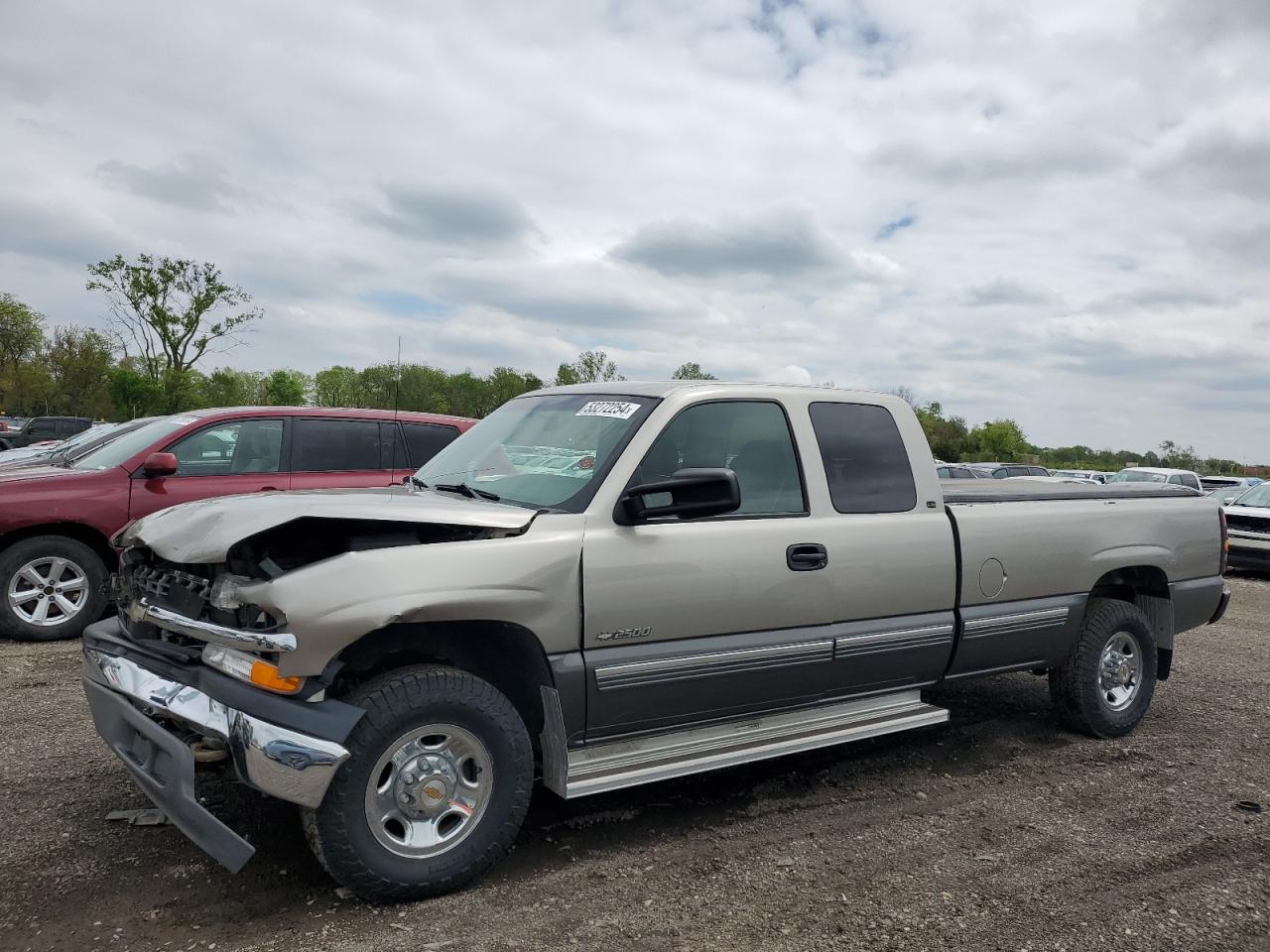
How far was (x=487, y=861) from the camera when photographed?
3.42 meters

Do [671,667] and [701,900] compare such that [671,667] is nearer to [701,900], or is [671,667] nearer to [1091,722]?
[701,900]

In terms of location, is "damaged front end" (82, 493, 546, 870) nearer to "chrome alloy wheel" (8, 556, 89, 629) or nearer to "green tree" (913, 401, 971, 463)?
"chrome alloy wheel" (8, 556, 89, 629)

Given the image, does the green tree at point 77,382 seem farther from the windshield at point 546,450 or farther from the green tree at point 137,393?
the windshield at point 546,450

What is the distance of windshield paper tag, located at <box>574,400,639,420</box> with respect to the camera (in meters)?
4.18

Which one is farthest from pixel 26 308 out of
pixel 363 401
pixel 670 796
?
pixel 670 796

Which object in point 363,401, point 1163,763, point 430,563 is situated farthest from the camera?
point 363,401

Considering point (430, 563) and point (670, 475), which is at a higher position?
point (670, 475)

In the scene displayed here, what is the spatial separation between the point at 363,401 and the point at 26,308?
52120mm

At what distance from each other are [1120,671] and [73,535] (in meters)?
7.35

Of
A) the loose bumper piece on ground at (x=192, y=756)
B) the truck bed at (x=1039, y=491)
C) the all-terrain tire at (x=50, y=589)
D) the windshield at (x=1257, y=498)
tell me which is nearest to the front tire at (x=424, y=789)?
the loose bumper piece on ground at (x=192, y=756)

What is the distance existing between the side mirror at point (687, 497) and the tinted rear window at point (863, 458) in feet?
3.16

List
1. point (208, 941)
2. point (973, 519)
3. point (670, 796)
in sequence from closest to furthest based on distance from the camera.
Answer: point (208, 941) < point (670, 796) < point (973, 519)

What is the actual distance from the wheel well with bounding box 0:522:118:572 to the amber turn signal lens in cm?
468

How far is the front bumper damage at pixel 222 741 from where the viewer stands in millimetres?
3035
